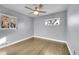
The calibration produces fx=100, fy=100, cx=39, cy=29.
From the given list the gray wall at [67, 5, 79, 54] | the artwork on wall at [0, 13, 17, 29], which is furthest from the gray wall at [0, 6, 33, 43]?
the gray wall at [67, 5, 79, 54]

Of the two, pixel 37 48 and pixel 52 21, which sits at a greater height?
pixel 52 21

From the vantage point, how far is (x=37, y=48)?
5.58ft

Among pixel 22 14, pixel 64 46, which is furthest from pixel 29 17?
pixel 64 46

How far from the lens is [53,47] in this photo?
170 centimetres

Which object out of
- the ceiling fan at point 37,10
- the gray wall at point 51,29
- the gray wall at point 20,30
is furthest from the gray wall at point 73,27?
the gray wall at point 20,30

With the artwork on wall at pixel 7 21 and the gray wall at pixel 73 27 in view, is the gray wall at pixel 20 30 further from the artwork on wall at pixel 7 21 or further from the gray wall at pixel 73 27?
the gray wall at pixel 73 27

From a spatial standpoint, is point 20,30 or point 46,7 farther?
point 20,30

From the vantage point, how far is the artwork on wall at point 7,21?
1.60m

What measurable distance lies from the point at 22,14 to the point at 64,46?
0.90 metres

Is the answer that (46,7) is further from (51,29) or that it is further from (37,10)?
(51,29)

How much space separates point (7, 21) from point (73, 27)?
1.11m

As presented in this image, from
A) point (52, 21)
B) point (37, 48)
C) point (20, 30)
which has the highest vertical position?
point (52, 21)

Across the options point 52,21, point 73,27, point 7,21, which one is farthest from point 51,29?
point 7,21
